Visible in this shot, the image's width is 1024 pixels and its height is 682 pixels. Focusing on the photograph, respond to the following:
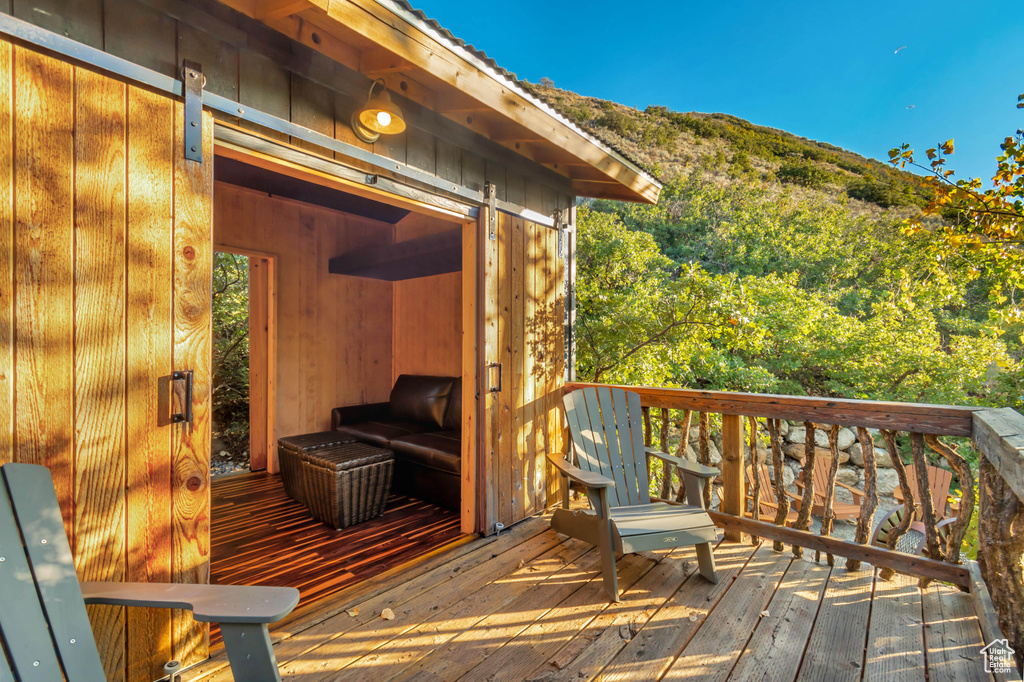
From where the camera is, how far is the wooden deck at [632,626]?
5.37 feet

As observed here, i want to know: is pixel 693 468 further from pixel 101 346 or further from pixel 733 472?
pixel 101 346

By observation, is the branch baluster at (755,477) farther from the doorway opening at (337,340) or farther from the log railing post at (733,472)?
the doorway opening at (337,340)

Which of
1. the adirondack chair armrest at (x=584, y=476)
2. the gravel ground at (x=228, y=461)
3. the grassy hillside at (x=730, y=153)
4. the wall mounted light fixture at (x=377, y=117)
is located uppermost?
the grassy hillside at (x=730, y=153)

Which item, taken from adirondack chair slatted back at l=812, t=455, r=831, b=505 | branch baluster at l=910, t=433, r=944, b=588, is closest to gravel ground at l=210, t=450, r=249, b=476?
branch baluster at l=910, t=433, r=944, b=588

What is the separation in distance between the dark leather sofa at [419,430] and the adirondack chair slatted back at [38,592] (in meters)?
2.28

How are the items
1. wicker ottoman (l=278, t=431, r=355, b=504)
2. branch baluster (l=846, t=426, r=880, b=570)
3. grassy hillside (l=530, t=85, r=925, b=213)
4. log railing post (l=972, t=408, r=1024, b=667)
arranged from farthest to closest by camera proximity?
1. grassy hillside (l=530, t=85, r=925, b=213)
2. wicker ottoman (l=278, t=431, r=355, b=504)
3. branch baluster (l=846, t=426, r=880, b=570)
4. log railing post (l=972, t=408, r=1024, b=667)

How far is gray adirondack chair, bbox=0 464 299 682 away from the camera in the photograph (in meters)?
0.98

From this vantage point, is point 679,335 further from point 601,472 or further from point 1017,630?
point 1017,630

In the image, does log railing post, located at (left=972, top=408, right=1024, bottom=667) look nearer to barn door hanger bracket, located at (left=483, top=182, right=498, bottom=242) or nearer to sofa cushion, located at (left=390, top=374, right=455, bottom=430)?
barn door hanger bracket, located at (left=483, top=182, right=498, bottom=242)

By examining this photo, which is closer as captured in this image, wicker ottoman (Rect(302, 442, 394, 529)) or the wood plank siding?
the wood plank siding

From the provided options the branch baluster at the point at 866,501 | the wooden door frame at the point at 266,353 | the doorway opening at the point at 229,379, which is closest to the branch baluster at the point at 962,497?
the branch baluster at the point at 866,501

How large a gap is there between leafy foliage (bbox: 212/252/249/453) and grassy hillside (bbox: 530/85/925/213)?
11086 mm

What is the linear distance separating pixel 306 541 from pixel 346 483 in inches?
15.5

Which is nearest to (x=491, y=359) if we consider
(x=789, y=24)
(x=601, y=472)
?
(x=601, y=472)
